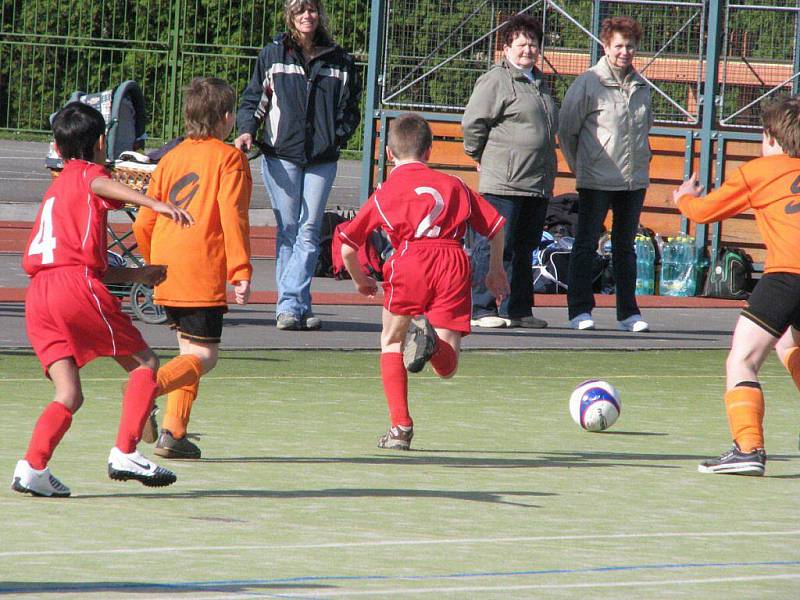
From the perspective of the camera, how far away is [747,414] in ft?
24.2

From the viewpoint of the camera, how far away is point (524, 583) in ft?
16.6

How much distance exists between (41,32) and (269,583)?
27.9m

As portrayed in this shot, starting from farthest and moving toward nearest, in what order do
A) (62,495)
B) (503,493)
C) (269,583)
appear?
(503,493)
(62,495)
(269,583)

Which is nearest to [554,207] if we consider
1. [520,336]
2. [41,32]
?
[520,336]

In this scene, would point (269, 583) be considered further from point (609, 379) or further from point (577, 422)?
point (609, 379)

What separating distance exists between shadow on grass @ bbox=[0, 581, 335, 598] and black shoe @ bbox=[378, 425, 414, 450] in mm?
2902

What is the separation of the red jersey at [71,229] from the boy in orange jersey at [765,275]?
255cm

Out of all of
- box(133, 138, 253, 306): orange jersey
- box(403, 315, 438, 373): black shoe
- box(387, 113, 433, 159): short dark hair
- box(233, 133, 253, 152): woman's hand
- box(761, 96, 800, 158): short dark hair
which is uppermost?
box(761, 96, 800, 158): short dark hair

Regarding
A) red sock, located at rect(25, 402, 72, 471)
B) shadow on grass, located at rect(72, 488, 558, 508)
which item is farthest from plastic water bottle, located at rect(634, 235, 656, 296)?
red sock, located at rect(25, 402, 72, 471)

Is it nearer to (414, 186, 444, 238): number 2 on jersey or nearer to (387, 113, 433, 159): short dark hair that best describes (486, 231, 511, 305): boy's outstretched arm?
(414, 186, 444, 238): number 2 on jersey

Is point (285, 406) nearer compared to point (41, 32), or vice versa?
point (285, 406)

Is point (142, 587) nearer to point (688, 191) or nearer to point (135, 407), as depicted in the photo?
point (135, 407)

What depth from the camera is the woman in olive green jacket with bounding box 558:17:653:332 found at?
43.6 feet

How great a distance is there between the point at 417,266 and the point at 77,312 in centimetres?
206
